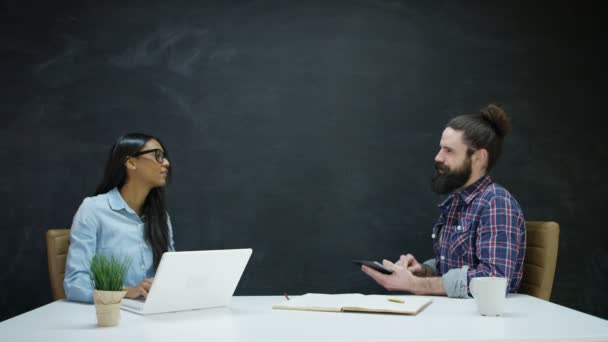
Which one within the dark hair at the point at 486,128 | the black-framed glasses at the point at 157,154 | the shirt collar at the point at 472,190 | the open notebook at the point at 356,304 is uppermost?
the dark hair at the point at 486,128

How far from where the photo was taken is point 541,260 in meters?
2.45

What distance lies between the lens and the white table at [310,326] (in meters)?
1.47

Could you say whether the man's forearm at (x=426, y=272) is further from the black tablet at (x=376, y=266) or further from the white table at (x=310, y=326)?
the white table at (x=310, y=326)

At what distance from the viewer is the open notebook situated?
1.78 m

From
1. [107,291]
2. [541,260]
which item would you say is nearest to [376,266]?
[541,260]

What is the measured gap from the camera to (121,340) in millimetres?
1458

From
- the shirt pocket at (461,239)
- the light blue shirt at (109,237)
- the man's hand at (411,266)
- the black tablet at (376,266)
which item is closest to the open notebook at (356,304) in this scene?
the black tablet at (376,266)

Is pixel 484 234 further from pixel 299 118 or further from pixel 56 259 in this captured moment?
pixel 56 259

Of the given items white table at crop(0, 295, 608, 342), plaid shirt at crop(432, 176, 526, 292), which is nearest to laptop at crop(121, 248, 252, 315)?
white table at crop(0, 295, 608, 342)

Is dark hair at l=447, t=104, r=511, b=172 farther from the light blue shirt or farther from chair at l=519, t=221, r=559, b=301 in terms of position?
the light blue shirt

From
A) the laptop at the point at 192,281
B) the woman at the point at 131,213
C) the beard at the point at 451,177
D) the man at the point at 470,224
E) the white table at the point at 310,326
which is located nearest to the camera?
the white table at the point at 310,326

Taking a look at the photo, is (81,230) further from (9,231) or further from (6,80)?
(6,80)

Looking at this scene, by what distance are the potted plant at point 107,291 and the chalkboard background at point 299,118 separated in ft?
5.42

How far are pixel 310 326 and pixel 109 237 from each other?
1313 mm
